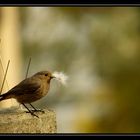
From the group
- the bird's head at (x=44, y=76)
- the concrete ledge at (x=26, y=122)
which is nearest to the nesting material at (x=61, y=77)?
the bird's head at (x=44, y=76)

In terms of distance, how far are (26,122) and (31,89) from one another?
14.5 inches

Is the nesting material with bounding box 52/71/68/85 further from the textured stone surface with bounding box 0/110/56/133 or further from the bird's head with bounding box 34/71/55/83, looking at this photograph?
the textured stone surface with bounding box 0/110/56/133

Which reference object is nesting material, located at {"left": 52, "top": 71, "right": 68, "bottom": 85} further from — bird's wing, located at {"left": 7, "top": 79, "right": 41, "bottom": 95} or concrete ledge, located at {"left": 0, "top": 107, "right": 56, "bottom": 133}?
concrete ledge, located at {"left": 0, "top": 107, "right": 56, "bottom": 133}

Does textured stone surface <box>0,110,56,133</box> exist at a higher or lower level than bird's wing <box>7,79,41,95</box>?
lower

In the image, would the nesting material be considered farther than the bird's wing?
Yes

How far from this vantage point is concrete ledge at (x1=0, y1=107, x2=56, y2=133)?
5.95m

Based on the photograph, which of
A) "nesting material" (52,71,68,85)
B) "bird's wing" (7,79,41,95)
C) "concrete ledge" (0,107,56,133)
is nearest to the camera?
"concrete ledge" (0,107,56,133)

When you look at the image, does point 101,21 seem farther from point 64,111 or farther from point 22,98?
point 22,98

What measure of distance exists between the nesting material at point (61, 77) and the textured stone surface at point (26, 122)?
44 cm

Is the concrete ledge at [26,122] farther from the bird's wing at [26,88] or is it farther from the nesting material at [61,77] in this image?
the nesting material at [61,77]

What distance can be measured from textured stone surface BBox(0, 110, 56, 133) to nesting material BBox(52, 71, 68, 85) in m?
0.44

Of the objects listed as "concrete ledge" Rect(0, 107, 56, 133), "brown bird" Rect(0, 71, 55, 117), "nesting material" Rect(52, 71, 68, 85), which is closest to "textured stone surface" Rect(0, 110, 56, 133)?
"concrete ledge" Rect(0, 107, 56, 133)

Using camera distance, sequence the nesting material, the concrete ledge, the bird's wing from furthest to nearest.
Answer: the nesting material, the bird's wing, the concrete ledge

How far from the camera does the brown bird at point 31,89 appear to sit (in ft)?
20.5
